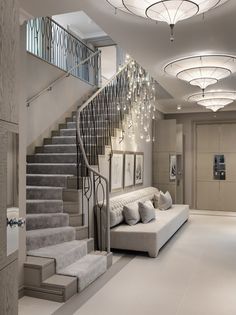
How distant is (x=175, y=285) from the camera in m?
3.92

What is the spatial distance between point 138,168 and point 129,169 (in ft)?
2.43

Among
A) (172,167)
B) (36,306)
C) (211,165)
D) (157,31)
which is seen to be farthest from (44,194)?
(211,165)

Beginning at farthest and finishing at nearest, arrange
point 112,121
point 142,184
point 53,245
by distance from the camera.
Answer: point 142,184 < point 112,121 < point 53,245

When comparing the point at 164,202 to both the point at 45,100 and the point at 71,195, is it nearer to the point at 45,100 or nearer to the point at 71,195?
the point at 71,195

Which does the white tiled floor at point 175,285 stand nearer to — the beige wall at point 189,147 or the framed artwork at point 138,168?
the framed artwork at point 138,168

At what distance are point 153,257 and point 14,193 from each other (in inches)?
151

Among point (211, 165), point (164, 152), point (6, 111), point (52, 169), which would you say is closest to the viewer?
point (6, 111)

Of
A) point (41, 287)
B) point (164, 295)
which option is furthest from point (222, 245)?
point (41, 287)

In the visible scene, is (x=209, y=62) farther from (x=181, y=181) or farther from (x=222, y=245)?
(x=181, y=181)

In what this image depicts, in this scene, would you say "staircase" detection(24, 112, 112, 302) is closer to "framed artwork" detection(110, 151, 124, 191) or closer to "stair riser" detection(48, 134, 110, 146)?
"stair riser" detection(48, 134, 110, 146)

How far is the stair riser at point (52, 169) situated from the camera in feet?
17.6

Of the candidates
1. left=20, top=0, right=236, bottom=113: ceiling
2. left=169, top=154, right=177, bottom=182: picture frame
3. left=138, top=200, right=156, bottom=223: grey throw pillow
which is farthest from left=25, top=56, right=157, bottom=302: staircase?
left=169, top=154, right=177, bottom=182: picture frame

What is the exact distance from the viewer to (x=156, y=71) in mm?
5656

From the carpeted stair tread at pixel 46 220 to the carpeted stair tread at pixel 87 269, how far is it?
599 mm
